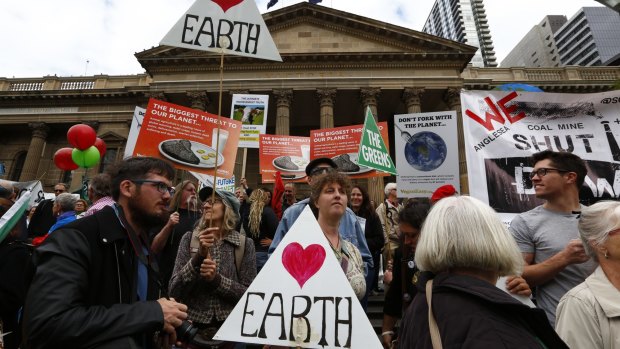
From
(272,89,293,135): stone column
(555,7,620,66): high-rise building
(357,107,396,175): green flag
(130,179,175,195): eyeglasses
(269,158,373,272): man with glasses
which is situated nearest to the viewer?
(130,179,175,195): eyeglasses

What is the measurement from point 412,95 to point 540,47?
293 feet

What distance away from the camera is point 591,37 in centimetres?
7400

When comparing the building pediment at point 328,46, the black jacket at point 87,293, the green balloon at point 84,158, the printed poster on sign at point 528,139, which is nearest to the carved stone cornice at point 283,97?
the building pediment at point 328,46

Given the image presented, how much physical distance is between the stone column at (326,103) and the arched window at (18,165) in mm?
24853

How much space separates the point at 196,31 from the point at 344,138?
521 centimetres

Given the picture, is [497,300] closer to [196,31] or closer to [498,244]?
[498,244]

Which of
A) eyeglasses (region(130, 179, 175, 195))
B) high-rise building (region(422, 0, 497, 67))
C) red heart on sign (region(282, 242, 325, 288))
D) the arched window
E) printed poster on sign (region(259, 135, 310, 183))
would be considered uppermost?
high-rise building (region(422, 0, 497, 67))

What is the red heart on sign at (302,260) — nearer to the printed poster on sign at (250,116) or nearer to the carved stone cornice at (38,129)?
the printed poster on sign at (250,116)

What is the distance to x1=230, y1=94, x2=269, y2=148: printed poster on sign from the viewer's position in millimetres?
10573

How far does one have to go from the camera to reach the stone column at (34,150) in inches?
1004

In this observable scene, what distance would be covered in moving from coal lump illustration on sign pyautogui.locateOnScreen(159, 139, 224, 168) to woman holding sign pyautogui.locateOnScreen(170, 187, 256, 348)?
2.96 m

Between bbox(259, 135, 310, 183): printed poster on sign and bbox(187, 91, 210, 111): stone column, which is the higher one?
bbox(187, 91, 210, 111): stone column

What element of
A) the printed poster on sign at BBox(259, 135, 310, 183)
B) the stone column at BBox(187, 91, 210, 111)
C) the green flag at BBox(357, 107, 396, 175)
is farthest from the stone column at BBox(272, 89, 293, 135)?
the green flag at BBox(357, 107, 396, 175)

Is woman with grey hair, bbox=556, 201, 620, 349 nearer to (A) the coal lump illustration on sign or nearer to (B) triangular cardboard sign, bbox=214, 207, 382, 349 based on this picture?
(B) triangular cardboard sign, bbox=214, 207, 382, 349
